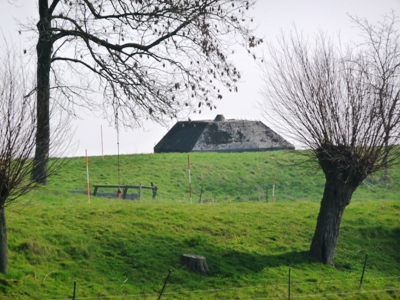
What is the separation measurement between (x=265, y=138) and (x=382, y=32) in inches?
1741

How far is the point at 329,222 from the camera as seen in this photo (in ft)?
89.0

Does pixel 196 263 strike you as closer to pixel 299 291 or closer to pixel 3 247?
pixel 299 291

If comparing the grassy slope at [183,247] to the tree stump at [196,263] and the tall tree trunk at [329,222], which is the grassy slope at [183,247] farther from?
the tall tree trunk at [329,222]

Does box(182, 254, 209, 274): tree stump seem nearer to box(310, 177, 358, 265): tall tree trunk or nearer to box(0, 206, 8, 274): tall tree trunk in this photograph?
box(310, 177, 358, 265): tall tree trunk

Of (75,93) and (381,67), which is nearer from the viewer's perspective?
(381,67)

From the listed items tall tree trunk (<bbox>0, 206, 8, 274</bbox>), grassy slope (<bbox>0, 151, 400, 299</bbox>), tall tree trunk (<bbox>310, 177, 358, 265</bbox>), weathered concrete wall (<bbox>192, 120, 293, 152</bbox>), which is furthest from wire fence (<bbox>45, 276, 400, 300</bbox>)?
weathered concrete wall (<bbox>192, 120, 293, 152</bbox>)

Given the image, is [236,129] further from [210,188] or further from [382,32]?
[382,32]

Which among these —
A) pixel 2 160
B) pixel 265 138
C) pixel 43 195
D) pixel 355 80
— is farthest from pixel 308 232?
pixel 265 138

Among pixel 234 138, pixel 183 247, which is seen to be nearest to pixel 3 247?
pixel 183 247

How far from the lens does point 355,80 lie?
90.1 ft

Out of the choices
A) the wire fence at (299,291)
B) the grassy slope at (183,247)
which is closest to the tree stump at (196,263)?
the grassy slope at (183,247)

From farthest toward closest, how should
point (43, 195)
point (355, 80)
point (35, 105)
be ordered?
point (43, 195) → point (355, 80) → point (35, 105)

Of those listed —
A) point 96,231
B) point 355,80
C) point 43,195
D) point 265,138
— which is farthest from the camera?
point 265,138

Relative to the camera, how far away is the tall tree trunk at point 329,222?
2697 centimetres
